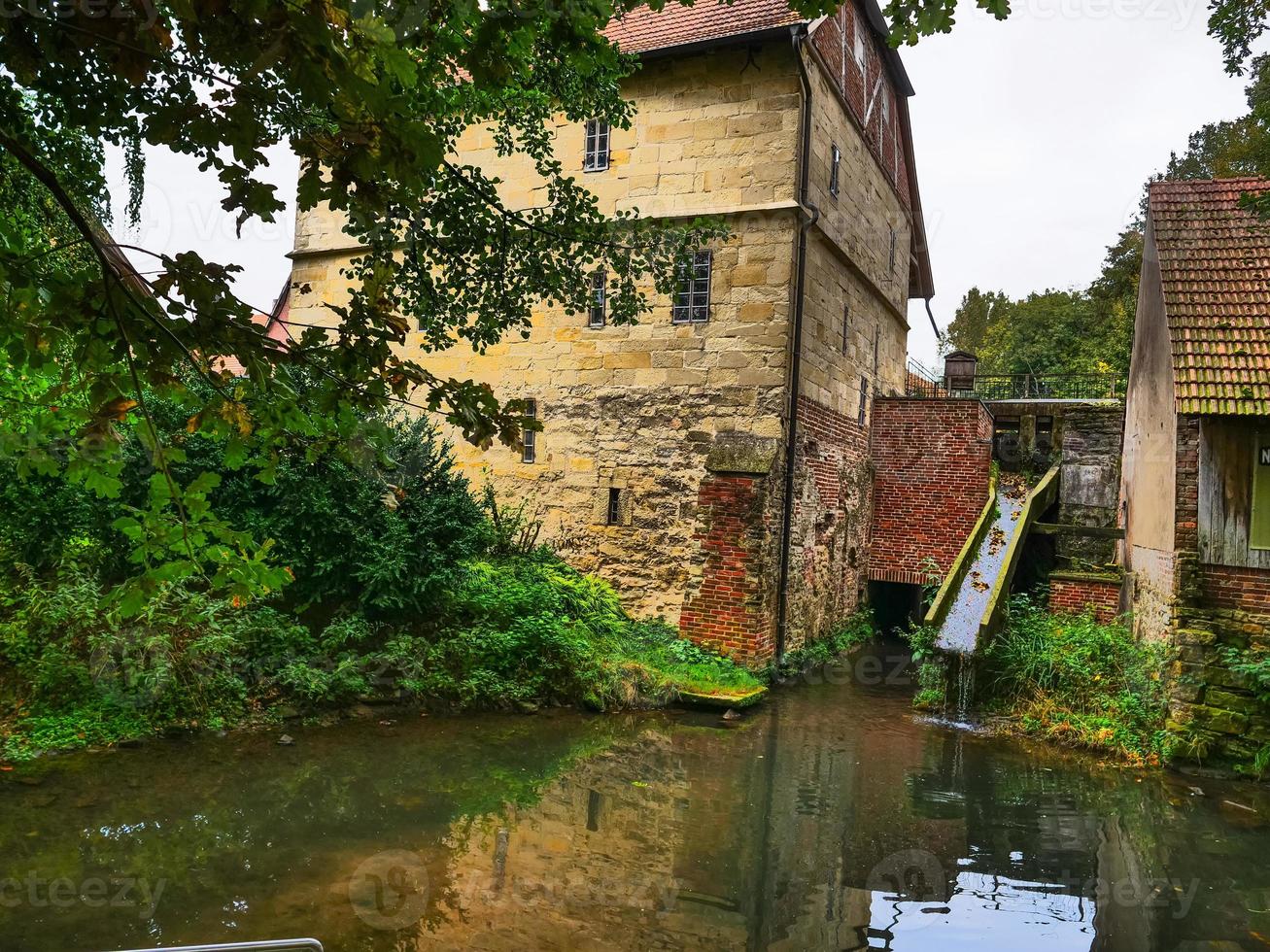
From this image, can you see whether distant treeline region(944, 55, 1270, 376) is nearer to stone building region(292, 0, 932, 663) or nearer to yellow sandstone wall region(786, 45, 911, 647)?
yellow sandstone wall region(786, 45, 911, 647)

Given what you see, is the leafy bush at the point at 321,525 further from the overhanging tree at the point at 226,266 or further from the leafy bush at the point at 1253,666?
the leafy bush at the point at 1253,666

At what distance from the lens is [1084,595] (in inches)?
439

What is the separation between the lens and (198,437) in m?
9.01

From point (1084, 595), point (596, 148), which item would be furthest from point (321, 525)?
point (1084, 595)

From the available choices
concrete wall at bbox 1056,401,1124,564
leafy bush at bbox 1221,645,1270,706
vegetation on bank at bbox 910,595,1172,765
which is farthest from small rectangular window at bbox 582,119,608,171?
leafy bush at bbox 1221,645,1270,706

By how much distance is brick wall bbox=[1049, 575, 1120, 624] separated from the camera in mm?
10969

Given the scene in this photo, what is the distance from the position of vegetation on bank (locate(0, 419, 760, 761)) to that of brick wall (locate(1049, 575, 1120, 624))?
4.41 meters

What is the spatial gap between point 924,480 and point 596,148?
26.3ft

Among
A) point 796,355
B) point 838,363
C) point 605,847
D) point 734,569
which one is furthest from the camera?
point 838,363

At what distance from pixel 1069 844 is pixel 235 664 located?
288 inches

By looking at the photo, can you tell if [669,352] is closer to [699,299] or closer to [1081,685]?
[699,299]

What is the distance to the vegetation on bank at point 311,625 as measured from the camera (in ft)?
23.7

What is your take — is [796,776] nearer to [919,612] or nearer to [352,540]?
[352,540]

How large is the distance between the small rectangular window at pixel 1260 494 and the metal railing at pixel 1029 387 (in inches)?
534
